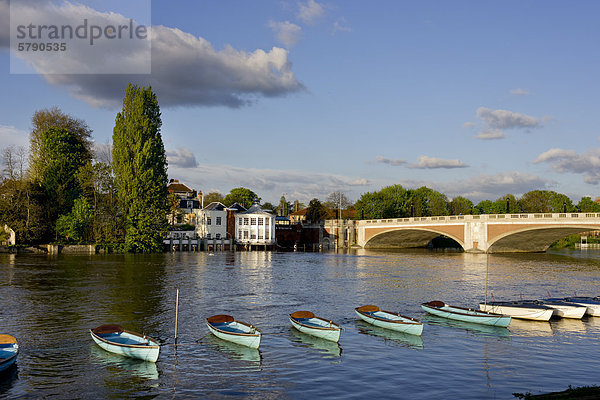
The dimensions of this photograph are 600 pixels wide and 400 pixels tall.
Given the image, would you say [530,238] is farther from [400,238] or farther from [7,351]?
[7,351]

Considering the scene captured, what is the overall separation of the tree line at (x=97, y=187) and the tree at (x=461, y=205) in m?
110

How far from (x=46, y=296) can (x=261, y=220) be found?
78.6 m

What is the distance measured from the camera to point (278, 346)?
27438 millimetres

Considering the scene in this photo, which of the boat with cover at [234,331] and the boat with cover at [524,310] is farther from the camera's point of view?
the boat with cover at [524,310]

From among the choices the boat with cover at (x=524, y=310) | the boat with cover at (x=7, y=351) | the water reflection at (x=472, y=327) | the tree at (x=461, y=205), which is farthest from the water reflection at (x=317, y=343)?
the tree at (x=461, y=205)

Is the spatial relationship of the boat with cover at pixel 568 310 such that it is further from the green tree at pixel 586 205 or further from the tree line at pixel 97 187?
the green tree at pixel 586 205

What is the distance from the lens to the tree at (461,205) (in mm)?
166500

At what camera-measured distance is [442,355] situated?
26.1 m

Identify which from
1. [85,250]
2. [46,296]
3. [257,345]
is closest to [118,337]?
[257,345]

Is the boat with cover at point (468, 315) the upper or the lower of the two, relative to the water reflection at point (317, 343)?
upper

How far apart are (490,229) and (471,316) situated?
67930 mm

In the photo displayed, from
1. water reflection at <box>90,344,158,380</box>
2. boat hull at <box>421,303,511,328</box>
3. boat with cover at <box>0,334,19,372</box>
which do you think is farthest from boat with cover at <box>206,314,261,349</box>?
boat hull at <box>421,303,511,328</box>

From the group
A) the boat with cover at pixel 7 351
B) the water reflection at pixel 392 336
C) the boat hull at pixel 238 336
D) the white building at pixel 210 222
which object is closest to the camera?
the boat with cover at pixel 7 351

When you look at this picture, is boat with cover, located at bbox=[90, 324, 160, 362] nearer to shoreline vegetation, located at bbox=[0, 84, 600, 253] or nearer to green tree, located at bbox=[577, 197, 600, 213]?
shoreline vegetation, located at bbox=[0, 84, 600, 253]
